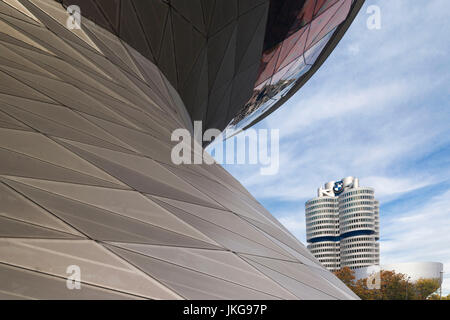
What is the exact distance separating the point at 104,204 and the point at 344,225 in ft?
502

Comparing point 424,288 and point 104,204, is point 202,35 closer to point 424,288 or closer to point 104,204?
point 104,204

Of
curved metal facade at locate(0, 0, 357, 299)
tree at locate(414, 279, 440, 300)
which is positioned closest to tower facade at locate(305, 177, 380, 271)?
tree at locate(414, 279, 440, 300)

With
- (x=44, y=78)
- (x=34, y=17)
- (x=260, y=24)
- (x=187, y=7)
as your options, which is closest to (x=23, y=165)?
(x=44, y=78)

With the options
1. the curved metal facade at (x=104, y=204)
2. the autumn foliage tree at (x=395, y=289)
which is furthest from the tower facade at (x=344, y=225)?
the curved metal facade at (x=104, y=204)

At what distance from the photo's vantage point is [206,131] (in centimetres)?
1970

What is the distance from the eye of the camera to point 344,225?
487 ft

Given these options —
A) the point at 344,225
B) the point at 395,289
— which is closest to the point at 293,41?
the point at 395,289

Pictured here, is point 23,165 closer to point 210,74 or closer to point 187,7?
point 187,7

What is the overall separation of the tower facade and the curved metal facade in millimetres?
138318

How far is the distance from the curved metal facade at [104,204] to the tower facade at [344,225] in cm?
13832

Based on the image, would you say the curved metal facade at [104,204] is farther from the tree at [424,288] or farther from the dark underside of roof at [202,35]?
the tree at [424,288]

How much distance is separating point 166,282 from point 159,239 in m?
0.86

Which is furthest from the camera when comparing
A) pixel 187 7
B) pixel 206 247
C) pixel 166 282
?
pixel 187 7

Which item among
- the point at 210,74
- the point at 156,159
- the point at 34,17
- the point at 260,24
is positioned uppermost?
the point at 260,24
